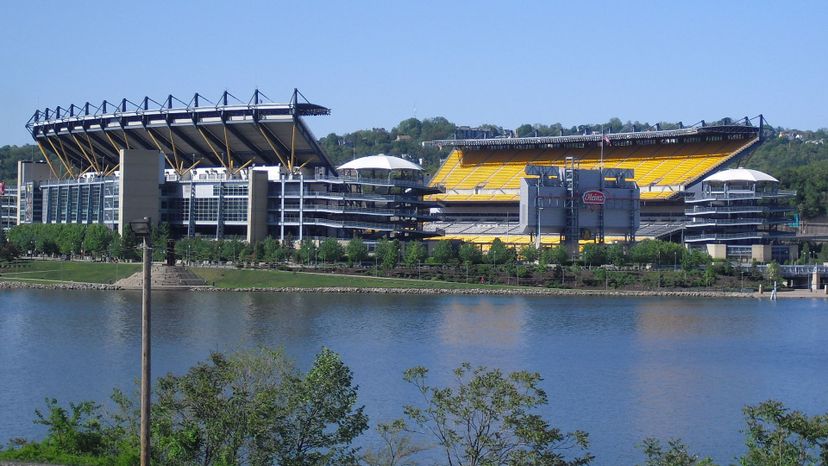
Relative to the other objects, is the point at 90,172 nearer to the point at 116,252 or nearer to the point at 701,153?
the point at 116,252

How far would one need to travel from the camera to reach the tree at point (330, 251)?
88188 mm

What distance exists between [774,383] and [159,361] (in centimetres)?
2265

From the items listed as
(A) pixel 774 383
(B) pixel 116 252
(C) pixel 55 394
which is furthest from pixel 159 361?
(B) pixel 116 252

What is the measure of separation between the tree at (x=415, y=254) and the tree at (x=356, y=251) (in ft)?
10.9

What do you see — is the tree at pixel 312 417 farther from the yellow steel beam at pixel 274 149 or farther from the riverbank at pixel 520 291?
the yellow steel beam at pixel 274 149

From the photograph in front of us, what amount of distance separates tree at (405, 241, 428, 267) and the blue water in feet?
30.8

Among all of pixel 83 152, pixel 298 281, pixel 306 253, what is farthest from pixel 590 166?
pixel 83 152

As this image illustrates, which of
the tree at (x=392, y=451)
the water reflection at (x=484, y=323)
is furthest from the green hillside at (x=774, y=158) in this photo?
the tree at (x=392, y=451)

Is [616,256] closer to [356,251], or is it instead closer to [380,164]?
[356,251]

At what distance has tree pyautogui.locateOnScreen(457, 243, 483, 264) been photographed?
86562 mm

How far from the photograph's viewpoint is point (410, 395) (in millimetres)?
37219

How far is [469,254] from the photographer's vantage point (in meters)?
86.8

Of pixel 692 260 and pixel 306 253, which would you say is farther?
pixel 306 253

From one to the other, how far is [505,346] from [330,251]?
130ft
